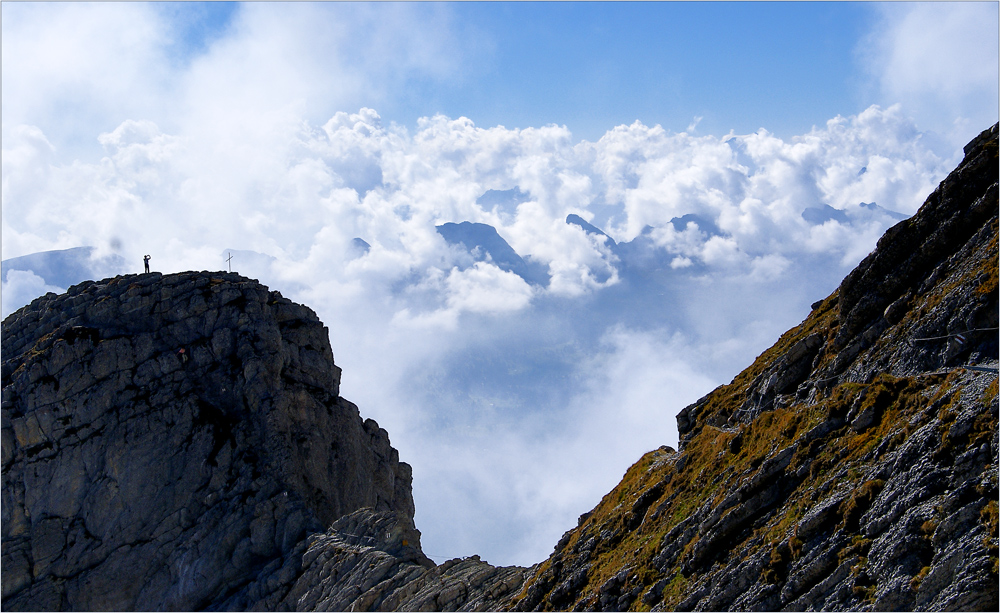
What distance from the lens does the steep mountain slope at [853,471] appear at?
1129 inches

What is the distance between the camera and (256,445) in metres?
75.3

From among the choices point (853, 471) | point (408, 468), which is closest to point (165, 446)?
point (408, 468)

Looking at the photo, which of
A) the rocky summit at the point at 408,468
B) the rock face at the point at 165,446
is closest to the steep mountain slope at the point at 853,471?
the rocky summit at the point at 408,468

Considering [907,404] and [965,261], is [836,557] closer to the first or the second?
[907,404]

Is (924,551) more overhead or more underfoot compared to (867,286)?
more underfoot

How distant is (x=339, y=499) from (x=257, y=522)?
9.55 metres

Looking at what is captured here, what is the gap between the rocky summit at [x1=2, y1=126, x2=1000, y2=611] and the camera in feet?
102

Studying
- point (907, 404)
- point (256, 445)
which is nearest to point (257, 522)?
point (256, 445)

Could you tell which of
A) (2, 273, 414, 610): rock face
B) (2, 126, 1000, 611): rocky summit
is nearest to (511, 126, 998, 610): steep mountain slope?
(2, 126, 1000, 611): rocky summit

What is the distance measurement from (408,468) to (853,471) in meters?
65.7

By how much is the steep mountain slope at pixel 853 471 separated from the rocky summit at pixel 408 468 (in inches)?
4.1

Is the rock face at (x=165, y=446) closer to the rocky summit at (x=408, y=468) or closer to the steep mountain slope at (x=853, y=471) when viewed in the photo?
the rocky summit at (x=408, y=468)

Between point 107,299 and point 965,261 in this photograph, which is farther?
point 107,299

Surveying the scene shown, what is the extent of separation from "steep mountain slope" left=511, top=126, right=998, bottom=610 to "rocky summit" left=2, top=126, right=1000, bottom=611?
10 cm
